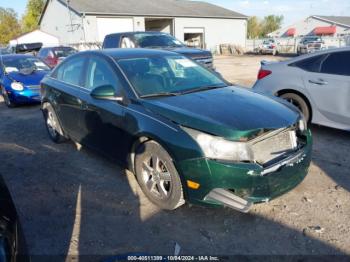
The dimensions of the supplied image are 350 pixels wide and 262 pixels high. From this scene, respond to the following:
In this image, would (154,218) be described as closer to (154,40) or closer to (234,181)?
(234,181)

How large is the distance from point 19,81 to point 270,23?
356ft

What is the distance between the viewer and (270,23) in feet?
345

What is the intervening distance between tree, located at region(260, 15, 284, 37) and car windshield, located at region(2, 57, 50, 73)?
97945mm

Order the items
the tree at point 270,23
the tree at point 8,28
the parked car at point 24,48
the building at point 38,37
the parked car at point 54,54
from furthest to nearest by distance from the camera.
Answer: the tree at point 270,23
the tree at point 8,28
the building at point 38,37
the parked car at point 24,48
the parked car at point 54,54

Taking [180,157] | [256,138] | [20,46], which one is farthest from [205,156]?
[20,46]

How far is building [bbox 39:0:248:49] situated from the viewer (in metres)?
26.1

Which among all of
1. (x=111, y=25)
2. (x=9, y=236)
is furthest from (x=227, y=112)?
(x=111, y=25)

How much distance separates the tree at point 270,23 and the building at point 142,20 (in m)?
68.2

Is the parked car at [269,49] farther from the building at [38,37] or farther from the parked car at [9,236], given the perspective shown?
the parked car at [9,236]

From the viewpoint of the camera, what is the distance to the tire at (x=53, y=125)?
528 centimetres

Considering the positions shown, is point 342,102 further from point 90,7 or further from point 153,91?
point 90,7

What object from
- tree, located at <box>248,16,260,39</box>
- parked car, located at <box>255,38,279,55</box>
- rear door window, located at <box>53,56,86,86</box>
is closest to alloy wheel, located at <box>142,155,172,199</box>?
rear door window, located at <box>53,56,86,86</box>

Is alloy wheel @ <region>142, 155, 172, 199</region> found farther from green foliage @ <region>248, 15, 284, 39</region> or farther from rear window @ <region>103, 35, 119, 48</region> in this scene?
green foliage @ <region>248, 15, 284, 39</region>

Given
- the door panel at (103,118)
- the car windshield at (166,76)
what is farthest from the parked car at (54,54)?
the car windshield at (166,76)
